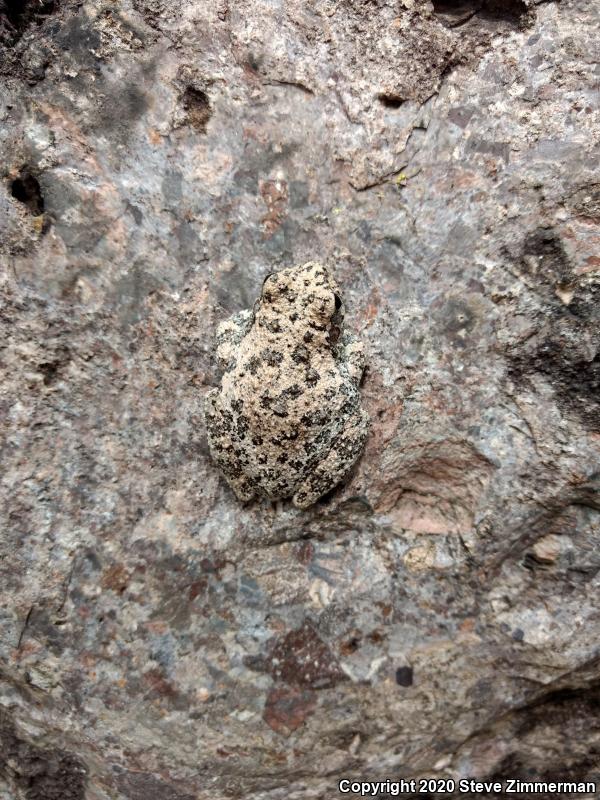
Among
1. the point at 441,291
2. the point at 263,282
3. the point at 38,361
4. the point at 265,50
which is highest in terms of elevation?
the point at 265,50

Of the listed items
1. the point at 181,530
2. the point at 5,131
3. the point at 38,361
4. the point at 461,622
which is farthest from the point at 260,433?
the point at 5,131

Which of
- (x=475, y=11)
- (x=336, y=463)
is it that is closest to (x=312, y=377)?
(x=336, y=463)

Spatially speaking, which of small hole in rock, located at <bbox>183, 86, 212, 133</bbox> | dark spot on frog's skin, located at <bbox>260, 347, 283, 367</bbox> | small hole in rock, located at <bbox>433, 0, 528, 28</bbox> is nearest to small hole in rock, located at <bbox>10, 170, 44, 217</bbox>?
small hole in rock, located at <bbox>183, 86, 212, 133</bbox>

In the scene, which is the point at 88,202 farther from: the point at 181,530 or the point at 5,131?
the point at 181,530

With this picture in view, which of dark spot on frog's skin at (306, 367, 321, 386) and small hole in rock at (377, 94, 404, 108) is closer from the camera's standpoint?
dark spot on frog's skin at (306, 367, 321, 386)

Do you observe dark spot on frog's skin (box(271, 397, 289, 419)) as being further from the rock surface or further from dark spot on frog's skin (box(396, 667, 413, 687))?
dark spot on frog's skin (box(396, 667, 413, 687))

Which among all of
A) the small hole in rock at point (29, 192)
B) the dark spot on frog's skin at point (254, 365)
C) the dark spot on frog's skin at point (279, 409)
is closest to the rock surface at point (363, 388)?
the small hole in rock at point (29, 192)

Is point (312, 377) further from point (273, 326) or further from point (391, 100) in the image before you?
point (391, 100)
